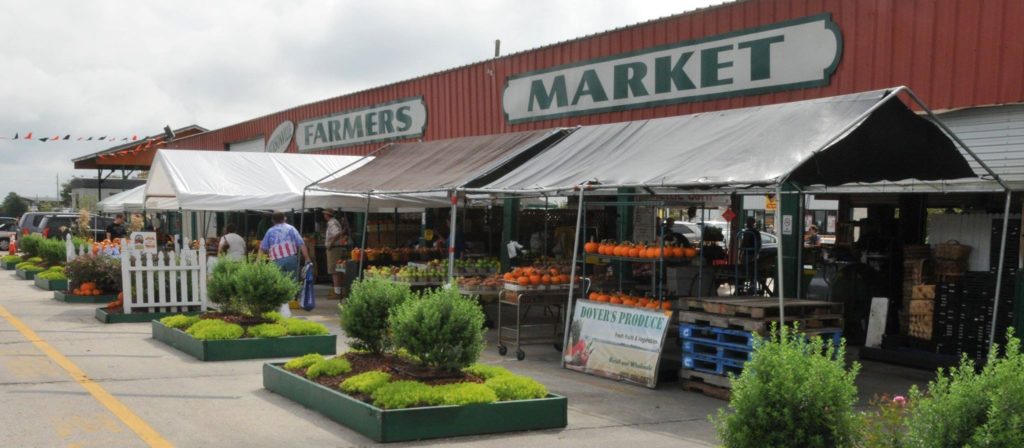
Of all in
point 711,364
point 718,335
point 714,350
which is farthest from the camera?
point 711,364

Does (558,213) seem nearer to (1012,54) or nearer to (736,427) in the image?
(1012,54)

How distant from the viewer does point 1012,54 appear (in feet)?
36.7

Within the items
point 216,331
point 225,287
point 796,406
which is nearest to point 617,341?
point 216,331

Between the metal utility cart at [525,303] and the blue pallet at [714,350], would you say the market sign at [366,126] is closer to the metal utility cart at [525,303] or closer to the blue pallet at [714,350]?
the metal utility cart at [525,303]

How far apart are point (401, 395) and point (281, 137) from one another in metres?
25.6

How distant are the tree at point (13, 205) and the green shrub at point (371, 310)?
411ft

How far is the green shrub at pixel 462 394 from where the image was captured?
787cm

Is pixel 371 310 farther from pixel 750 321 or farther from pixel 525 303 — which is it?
pixel 750 321

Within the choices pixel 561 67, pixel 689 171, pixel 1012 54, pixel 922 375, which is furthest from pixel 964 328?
pixel 561 67

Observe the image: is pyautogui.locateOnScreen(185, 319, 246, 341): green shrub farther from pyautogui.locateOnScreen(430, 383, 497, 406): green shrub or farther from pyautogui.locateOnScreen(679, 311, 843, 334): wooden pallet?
pyautogui.locateOnScreen(679, 311, 843, 334): wooden pallet

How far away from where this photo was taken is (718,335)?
32.3ft

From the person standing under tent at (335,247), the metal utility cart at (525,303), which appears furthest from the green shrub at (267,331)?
the person standing under tent at (335,247)

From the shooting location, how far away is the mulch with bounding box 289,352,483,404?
8.40 metres

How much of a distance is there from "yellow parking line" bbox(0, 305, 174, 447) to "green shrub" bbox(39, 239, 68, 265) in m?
11.8
